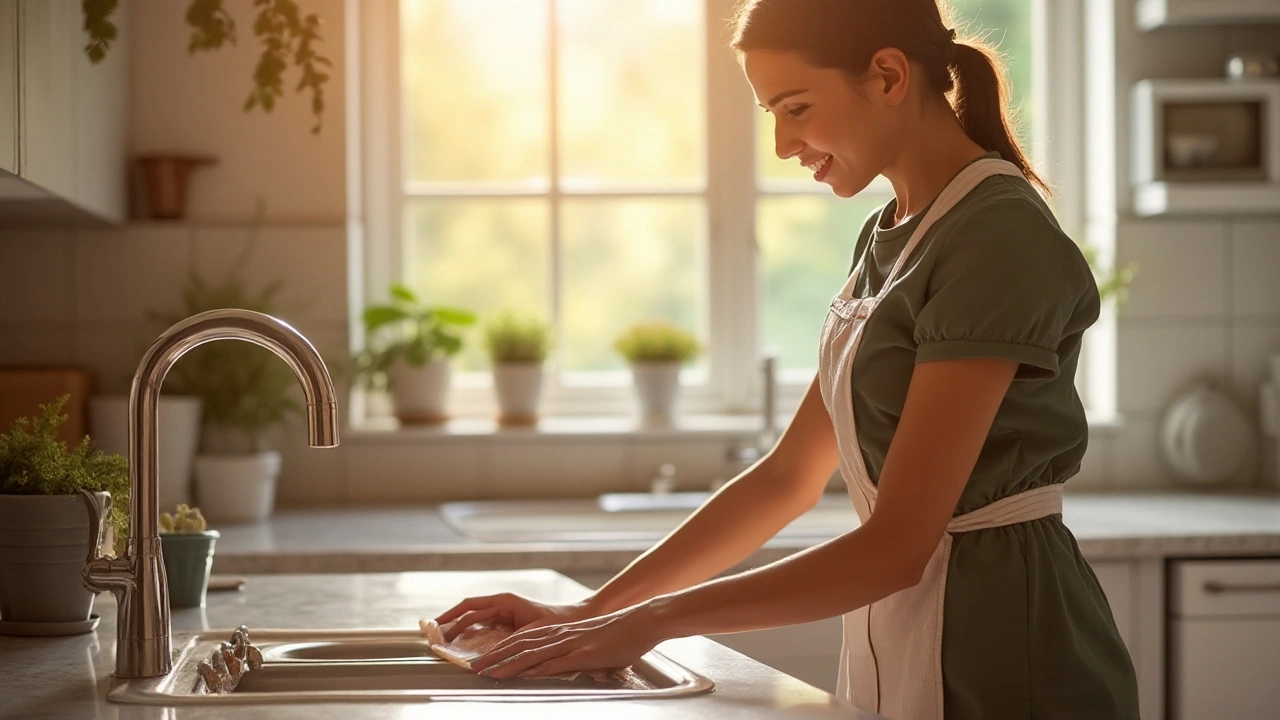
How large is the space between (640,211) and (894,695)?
198 centimetres

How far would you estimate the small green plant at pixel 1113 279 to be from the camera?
284 centimetres

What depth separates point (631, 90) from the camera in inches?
122

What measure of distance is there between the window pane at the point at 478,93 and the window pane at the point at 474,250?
73 millimetres

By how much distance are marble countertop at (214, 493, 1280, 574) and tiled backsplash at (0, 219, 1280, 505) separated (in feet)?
1.15

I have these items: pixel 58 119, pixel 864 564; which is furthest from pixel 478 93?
pixel 864 564

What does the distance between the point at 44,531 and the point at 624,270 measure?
6.25 ft

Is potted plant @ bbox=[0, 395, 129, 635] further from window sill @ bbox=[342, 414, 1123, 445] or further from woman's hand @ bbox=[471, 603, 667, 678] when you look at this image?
window sill @ bbox=[342, 414, 1123, 445]

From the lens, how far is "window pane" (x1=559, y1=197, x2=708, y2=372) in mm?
3078

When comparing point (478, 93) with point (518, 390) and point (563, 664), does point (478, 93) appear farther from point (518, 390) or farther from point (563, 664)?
point (563, 664)

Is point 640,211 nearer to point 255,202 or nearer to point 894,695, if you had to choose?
point 255,202

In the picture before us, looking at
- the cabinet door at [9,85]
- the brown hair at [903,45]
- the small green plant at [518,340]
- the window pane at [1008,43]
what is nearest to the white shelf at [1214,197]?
the window pane at [1008,43]

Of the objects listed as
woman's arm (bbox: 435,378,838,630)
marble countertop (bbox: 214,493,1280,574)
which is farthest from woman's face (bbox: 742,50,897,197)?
marble countertop (bbox: 214,493,1280,574)

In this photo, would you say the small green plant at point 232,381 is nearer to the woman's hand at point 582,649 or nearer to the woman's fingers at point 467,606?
the woman's fingers at point 467,606

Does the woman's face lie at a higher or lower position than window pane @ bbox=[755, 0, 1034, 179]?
lower
